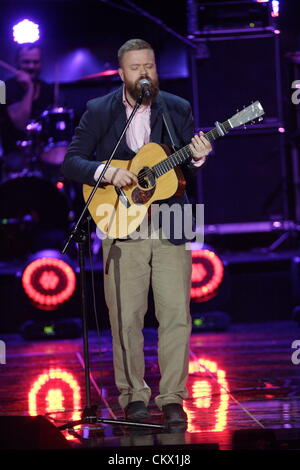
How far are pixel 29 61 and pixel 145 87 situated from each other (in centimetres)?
593

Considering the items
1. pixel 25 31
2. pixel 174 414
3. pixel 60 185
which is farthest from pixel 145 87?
pixel 25 31

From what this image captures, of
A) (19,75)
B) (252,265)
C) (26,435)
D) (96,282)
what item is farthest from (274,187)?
(26,435)

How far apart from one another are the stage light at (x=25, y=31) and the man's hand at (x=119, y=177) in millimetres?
6020

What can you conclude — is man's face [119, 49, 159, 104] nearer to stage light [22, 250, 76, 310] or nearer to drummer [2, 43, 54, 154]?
stage light [22, 250, 76, 310]

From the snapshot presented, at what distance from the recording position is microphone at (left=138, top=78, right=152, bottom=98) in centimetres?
450

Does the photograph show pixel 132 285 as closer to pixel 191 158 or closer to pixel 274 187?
pixel 191 158

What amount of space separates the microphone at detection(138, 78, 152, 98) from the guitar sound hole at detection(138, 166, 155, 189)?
0.43m

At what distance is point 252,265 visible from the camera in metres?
8.06

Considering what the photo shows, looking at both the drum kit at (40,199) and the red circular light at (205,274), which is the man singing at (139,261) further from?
the drum kit at (40,199)

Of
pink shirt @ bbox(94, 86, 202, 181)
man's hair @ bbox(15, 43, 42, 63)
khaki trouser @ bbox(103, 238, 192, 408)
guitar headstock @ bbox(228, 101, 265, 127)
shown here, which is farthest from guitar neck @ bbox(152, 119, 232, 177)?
man's hair @ bbox(15, 43, 42, 63)

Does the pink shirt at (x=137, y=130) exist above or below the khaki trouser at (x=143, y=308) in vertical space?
above

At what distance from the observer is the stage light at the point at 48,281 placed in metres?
7.60

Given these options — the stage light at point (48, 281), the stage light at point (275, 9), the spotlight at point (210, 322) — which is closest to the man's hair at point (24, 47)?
the stage light at point (275, 9)

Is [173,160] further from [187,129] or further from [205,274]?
[205,274]
